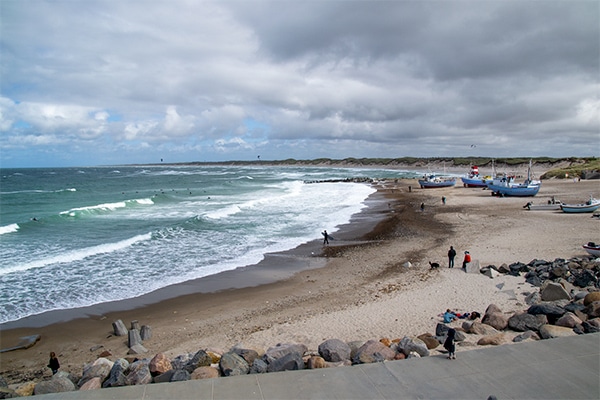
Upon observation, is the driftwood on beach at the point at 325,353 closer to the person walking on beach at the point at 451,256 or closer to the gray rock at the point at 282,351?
the gray rock at the point at 282,351

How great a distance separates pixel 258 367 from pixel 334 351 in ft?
5.47

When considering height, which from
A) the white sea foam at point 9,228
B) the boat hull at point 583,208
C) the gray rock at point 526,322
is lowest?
the white sea foam at point 9,228

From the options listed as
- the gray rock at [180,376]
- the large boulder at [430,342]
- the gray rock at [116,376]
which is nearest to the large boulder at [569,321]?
the large boulder at [430,342]

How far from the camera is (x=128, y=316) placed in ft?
45.2

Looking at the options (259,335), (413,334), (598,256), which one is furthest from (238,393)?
(598,256)

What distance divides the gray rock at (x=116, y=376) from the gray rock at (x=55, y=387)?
24.0 inches

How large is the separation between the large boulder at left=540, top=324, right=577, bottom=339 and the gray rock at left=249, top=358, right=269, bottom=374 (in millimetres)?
6300

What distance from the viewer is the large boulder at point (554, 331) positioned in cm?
863

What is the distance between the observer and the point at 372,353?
26.7ft

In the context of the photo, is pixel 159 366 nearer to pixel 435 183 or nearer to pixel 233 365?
pixel 233 365

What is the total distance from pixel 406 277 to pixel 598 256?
793 cm

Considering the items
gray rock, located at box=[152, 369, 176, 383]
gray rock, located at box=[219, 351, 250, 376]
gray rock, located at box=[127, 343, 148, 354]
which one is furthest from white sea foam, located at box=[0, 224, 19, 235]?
gray rock, located at box=[219, 351, 250, 376]

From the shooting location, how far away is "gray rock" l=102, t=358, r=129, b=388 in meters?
7.67

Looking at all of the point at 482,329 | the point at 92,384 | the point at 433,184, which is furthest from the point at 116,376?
the point at 433,184
